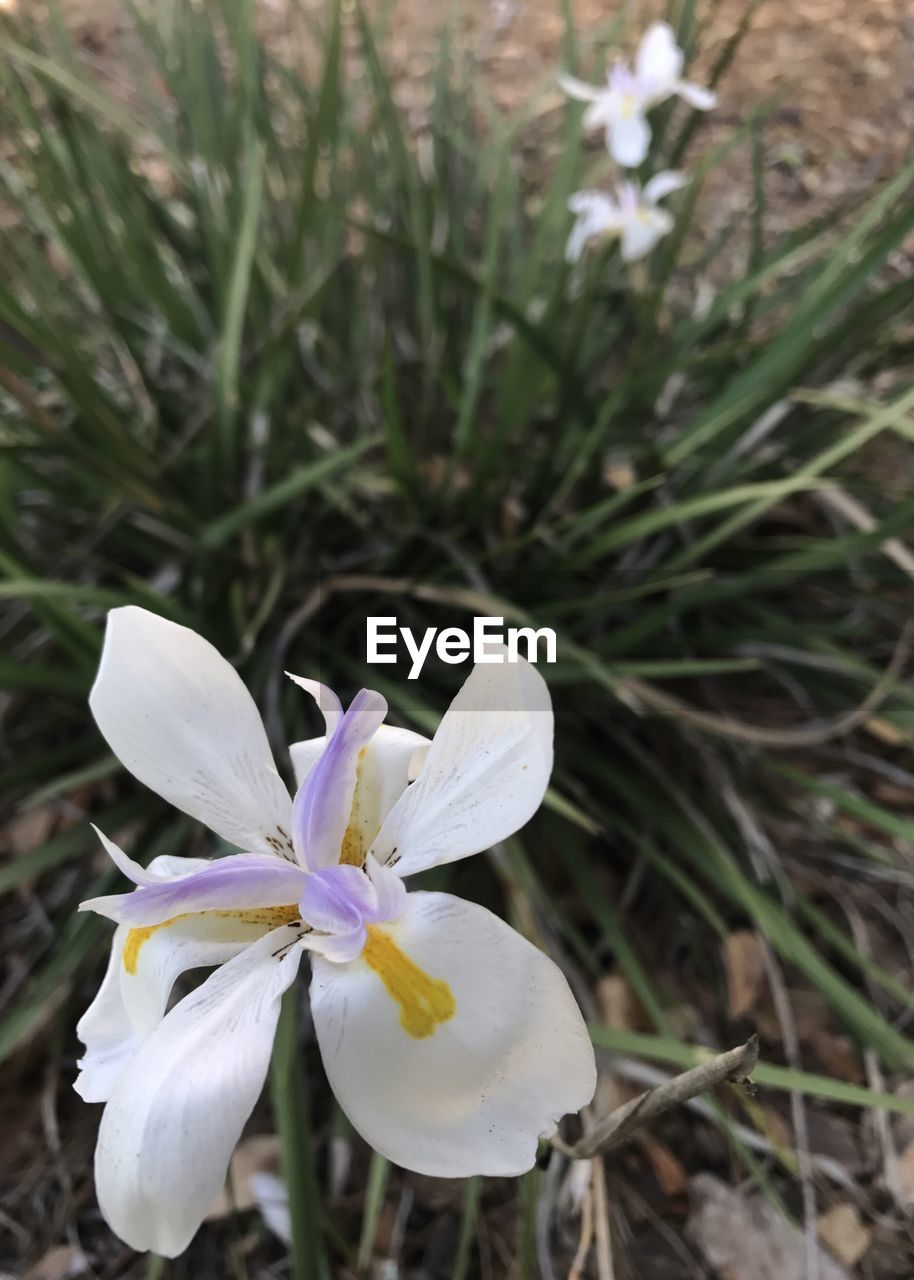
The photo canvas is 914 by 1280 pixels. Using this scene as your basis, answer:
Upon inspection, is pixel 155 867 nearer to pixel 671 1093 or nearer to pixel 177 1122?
pixel 177 1122

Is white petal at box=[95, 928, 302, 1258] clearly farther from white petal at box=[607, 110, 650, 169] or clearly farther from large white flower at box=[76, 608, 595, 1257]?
white petal at box=[607, 110, 650, 169]

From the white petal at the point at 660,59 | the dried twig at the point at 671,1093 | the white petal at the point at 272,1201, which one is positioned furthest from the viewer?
the white petal at the point at 660,59

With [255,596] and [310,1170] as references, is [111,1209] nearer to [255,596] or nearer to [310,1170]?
[310,1170]

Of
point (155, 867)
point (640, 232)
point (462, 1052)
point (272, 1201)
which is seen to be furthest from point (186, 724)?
point (640, 232)

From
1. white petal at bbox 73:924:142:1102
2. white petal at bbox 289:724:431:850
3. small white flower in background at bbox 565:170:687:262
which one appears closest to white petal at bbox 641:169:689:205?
small white flower in background at bbox 565:170:687:262

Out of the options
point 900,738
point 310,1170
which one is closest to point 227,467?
point 310,1170

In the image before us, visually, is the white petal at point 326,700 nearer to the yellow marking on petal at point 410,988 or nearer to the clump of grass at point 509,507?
the yellow marking on petal at point 410,988

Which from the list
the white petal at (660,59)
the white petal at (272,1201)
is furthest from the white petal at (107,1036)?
A: the white petal at (660,59)
